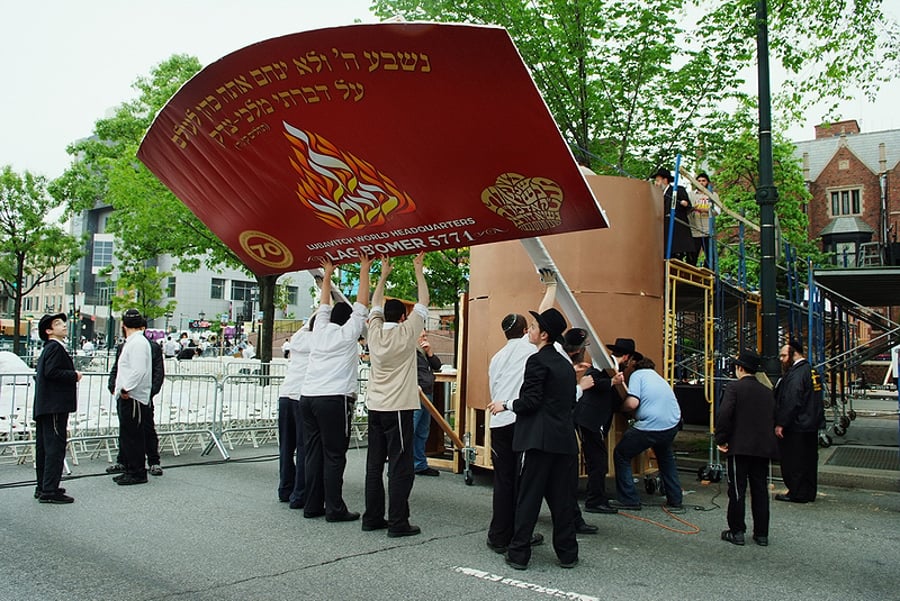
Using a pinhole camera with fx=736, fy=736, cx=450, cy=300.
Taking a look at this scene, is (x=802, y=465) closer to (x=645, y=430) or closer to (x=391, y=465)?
(x=645, y=430)

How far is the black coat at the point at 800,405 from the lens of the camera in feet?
28.3

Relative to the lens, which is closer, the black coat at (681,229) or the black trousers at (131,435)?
the black trousers at (131,435)

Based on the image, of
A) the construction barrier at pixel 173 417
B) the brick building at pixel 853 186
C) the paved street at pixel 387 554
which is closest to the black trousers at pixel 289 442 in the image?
the paved street at pixel 387 554

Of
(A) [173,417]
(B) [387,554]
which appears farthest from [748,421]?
(A) [173,417]

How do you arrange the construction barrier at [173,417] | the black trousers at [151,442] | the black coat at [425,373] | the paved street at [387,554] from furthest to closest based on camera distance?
the construction barrier at [173,417] < the black coat at [425,373] < the black trousers at [151,442] < the paved street at [387,554]

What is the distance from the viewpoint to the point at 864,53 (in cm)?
1390

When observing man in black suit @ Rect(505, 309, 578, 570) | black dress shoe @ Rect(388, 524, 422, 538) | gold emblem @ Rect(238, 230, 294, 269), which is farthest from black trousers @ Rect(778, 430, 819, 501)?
gold emblem @ Rect(238, 230, 294, 269)

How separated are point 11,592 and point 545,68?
1429cm

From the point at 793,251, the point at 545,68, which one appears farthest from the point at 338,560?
the point at 793,251

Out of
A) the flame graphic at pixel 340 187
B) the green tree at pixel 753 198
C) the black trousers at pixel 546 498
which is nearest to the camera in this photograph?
the black trousers at pixel 546 498

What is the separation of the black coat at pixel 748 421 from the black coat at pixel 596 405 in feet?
4.29

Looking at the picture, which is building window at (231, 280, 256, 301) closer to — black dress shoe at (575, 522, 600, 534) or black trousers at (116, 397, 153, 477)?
black trousers at (116, 397, 153, 477)

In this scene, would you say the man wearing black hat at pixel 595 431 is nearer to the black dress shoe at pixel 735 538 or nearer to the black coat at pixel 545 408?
the black dress shoe at pixel 735 538

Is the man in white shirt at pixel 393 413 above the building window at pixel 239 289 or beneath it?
beneath
